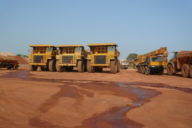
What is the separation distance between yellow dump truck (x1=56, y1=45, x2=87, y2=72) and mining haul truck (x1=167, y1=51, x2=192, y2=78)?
29.7 ft

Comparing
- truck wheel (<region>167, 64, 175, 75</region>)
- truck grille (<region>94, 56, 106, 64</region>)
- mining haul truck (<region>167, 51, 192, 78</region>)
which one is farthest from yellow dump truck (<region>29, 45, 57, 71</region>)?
mining haul truck (<region>167, 51, 192, 78</region>)

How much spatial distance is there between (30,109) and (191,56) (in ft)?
43.6

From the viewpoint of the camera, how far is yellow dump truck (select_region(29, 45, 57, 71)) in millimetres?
19062

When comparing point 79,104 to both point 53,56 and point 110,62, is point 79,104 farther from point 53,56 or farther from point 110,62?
point 53,56

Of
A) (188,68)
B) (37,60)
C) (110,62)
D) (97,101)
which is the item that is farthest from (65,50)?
Result: (97,101)

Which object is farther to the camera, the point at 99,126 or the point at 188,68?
the point at 188,68

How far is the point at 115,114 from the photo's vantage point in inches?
146

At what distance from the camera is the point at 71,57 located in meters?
18.1

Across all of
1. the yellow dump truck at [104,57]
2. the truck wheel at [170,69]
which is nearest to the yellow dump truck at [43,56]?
the yellow dump truck at [104,57]

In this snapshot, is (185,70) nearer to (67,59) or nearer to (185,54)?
(185,54)

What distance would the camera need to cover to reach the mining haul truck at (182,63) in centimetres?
1352

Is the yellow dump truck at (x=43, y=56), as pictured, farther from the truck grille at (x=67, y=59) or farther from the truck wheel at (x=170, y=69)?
the truck wheel at (x=170, y=69)

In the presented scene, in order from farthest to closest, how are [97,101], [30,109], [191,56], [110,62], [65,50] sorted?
1. [65,50]
2. [110,62]
3. [191,56]
4. [97,101]
5. [30,109]

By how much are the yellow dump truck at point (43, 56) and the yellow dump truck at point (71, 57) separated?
0.97 meters
